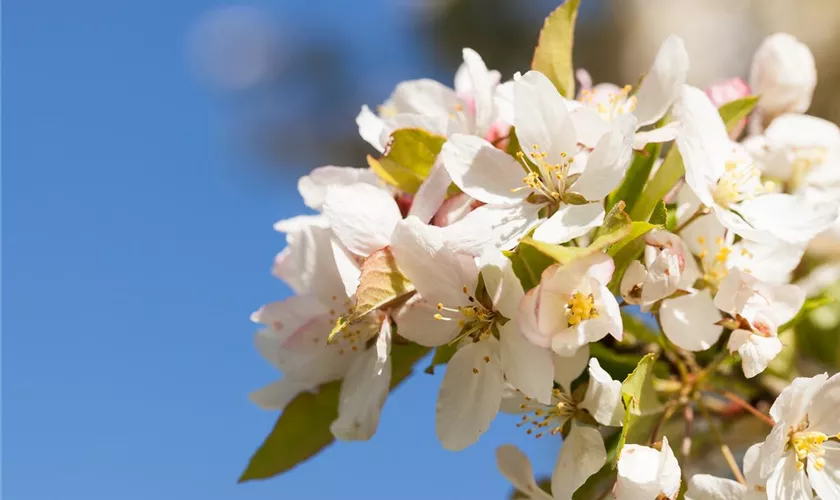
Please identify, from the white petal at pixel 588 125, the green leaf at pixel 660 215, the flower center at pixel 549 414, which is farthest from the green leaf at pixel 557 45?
the flower center at pixel 549 414

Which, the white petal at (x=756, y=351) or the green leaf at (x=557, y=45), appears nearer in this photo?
the white petal at (x=756, y=351)

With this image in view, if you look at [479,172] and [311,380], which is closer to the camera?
[479,172]

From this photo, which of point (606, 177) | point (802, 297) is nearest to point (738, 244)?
point (802, 297)

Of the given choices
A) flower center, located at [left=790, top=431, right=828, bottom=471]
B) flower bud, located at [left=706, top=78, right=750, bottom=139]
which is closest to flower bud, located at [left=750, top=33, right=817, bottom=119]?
flower bud, located at [left=706, top=78, right=750, bottom=139]

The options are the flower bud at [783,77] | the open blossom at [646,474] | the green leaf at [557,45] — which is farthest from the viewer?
the flower bud at [783,77]

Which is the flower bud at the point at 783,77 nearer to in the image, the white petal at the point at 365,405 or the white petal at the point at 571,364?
the white petal at the point at 571,364

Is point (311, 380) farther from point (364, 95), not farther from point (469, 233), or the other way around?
point (364, 95)
